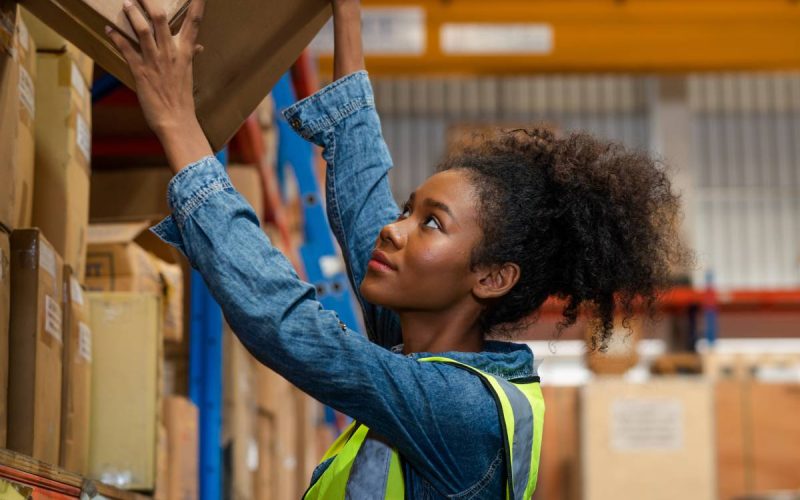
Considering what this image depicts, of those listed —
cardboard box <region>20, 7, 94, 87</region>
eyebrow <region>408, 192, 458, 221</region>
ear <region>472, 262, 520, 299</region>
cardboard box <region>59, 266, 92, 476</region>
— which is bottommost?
cardboard box <region>59, 266, 92, 476</region>

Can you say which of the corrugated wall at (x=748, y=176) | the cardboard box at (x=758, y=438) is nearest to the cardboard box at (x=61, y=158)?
the cardboard box at (x=758, y=438)

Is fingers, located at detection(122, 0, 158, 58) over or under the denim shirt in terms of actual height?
over

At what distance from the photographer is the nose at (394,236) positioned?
68.3 inches

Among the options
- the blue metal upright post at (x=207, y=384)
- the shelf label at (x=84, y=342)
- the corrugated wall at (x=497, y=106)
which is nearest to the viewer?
the shelf label at (x=84, y=342)

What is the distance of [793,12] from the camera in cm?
835

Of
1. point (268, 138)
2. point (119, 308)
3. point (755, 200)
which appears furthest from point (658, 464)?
point (755, 200)

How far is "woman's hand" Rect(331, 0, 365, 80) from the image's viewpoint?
74.8 inches

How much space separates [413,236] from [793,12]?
734 centimetres

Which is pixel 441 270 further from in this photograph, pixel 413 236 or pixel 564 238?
pixel 564 238

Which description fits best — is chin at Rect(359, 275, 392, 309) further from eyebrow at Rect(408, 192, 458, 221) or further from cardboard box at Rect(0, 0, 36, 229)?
cardboard box at Rect(0, 0, 36, 229)

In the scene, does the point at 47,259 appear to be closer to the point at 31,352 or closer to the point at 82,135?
the point at 31,352

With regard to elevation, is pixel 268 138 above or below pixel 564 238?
above

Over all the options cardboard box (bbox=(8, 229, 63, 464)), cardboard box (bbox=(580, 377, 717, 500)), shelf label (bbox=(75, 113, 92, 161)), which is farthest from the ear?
cardboard box (bbox=(580, 377, 717, 500))

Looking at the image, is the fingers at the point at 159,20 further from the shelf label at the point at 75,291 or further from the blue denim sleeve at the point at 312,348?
the shelf label at the point at 75,291
